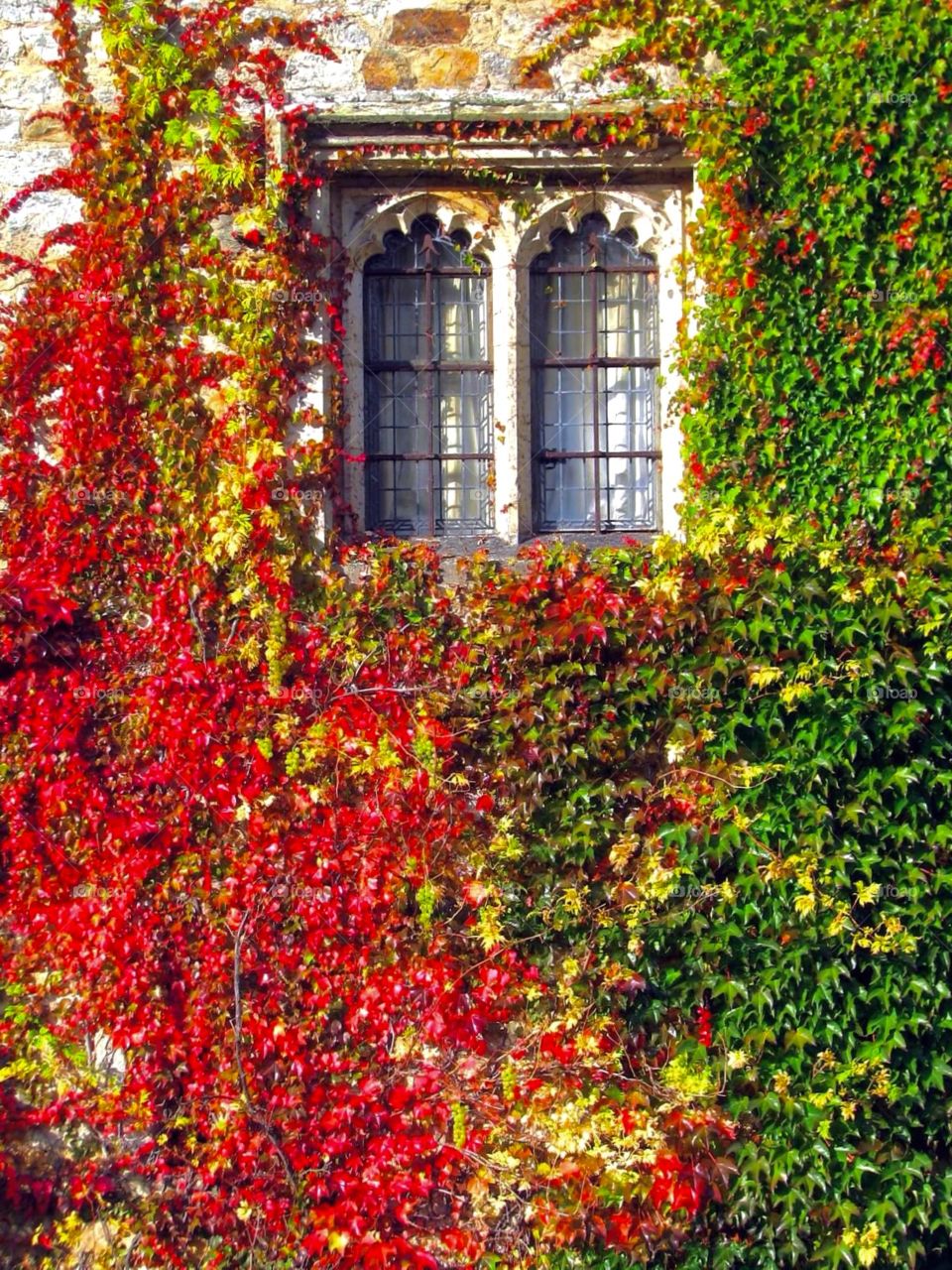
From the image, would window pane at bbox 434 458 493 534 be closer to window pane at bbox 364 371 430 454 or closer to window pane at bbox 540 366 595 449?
window pane at bbox 364 371 430 454

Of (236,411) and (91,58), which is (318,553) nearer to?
(236,411)

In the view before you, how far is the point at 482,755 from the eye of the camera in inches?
191

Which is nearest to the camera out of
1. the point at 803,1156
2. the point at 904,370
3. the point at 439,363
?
the point at 803,1156

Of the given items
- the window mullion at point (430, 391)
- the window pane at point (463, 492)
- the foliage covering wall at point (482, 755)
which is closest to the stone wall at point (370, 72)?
the foliage covering wall at point (482, 755)

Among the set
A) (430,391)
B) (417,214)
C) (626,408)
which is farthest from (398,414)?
(626,408)

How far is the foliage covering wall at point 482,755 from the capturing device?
454 cm

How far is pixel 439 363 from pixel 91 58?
204 cm

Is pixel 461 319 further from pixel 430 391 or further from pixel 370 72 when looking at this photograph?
pixel 370 72

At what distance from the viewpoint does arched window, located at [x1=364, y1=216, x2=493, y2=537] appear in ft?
17.6

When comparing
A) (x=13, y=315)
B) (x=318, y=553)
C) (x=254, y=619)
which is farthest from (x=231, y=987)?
(x=13, y=315)

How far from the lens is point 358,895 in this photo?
4723mm

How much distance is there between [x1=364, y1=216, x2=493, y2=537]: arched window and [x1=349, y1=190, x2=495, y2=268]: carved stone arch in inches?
3.3

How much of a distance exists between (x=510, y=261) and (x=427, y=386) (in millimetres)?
688

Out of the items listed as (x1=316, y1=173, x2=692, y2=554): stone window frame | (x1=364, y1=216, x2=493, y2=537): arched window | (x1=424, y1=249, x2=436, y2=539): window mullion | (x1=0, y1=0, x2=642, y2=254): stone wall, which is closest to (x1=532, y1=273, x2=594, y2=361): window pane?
(x1=316, y1=173, x2=692, y2=554): stone window frame
